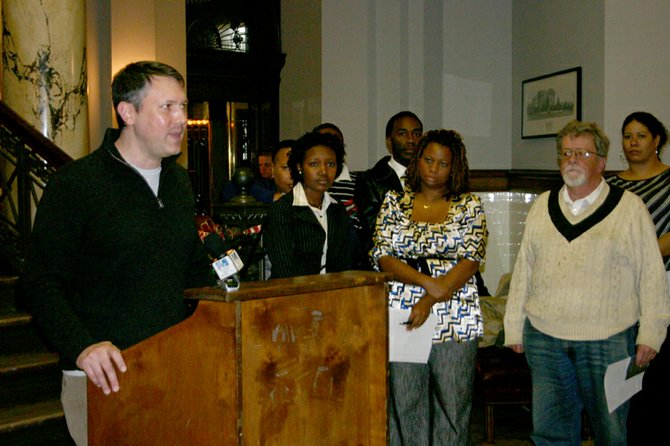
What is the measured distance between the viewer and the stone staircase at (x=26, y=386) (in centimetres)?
365

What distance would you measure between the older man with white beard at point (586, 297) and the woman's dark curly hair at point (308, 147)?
913 millimetres

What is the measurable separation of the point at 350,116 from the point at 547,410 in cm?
434

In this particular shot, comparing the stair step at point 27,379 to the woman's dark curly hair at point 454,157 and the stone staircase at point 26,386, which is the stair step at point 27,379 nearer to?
the stone staircase at point 26,386

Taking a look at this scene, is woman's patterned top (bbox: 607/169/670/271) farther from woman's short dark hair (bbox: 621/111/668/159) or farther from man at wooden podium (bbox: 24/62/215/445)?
man at wooden podium (bbox: 24/62/215/445)

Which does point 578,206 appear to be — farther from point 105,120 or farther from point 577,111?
point 105,120

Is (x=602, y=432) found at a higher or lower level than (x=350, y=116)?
lower

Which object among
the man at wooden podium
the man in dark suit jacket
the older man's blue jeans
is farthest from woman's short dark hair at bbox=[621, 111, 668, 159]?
the man at wooden podium

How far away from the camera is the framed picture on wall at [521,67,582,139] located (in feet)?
19.4

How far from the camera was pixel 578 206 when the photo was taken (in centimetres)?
318

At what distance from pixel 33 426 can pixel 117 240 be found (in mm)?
2131

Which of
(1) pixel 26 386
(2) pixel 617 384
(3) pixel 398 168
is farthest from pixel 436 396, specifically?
(1) pixel 26 386

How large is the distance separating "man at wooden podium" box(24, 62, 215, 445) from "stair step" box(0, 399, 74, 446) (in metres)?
1.79

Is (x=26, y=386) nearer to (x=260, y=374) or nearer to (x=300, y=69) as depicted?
(x=260, y=374)

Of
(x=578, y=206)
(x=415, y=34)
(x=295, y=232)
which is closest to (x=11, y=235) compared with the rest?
(x=295, y=232)
